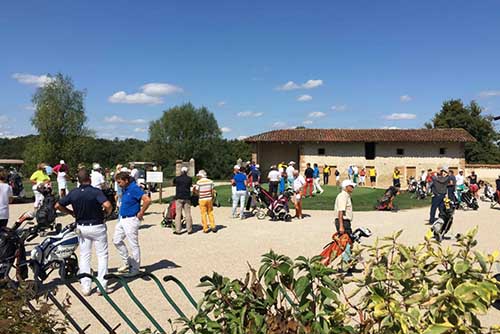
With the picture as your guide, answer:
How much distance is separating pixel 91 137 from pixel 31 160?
6328 millimetres

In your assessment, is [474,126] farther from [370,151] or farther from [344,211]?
[344,211]

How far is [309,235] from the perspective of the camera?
10500mm

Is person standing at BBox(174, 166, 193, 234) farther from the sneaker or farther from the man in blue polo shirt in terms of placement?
the man in blue polo shirt

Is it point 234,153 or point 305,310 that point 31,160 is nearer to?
point 234,153

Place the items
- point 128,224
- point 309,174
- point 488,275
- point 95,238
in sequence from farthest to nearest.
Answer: point 309,174, point 128,224, point 95,238, point 488,275

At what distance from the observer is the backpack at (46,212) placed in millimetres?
10359

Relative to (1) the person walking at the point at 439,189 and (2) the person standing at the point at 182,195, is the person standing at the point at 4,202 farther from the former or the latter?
(1) the person walking at the point at 439,189

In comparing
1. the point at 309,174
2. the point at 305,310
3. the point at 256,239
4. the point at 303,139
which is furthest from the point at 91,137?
the point at 305,310

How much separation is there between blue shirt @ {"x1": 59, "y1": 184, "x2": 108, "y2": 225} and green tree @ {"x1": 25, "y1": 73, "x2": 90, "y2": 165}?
38449mm

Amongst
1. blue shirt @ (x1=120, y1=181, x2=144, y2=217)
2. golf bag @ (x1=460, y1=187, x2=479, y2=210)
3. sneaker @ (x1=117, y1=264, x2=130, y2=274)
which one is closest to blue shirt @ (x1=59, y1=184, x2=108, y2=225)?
blue shirt @ (x1=120, y1=181, x2=144, y2=217)

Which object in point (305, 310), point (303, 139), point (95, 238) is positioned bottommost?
point (95, 238)

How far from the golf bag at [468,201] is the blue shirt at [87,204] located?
49.5 ft

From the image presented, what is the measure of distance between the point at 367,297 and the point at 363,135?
1346 inches

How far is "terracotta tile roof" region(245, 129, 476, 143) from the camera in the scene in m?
33.4
